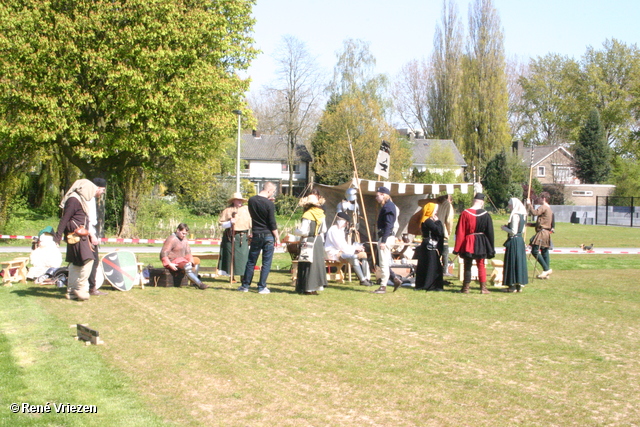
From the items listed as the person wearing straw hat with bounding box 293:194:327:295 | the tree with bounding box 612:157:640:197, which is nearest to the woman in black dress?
the person wearing straw hat with bounding box 293:194:327:295

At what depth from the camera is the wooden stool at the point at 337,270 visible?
534 inches

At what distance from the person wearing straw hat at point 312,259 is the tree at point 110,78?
15.5 metres

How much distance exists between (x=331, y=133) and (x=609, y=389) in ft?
166

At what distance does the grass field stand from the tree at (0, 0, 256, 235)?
51.4 ft

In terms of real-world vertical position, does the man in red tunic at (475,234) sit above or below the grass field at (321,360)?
above

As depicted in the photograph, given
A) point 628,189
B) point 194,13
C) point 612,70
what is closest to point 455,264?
point 194,13

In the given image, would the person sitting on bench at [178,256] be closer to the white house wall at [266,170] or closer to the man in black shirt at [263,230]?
the man in black shirt at [263,230]

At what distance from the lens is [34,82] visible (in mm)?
25078

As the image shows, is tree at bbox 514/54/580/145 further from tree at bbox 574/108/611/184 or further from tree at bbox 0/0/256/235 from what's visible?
tree at bbox 0/0/256/235

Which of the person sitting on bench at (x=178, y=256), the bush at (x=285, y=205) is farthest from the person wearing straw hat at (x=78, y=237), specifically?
the bush at (x=285, y=205)

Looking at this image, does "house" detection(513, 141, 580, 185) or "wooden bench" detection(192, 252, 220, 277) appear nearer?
"wooden bench" detection(192, 252, 220, 277)

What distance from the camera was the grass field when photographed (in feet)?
17.6

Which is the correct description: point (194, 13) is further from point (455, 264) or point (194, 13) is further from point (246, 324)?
point (246, 324)

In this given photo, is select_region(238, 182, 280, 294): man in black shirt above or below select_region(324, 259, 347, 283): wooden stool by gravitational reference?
above
